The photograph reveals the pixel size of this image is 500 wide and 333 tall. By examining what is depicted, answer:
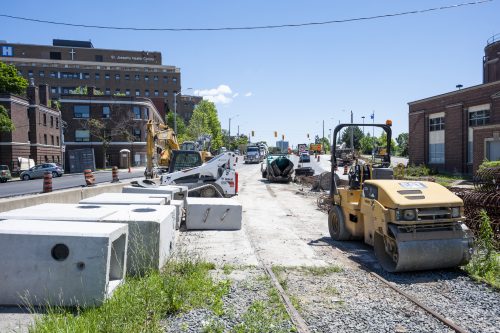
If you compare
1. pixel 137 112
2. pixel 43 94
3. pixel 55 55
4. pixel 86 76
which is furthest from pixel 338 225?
pixel 55 55

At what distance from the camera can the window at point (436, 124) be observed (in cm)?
4034

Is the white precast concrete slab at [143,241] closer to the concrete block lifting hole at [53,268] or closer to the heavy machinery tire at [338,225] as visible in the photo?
the concrete block lifting hole at [53,268]

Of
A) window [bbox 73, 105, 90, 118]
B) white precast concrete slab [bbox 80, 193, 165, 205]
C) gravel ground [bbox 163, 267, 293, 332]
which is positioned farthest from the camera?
window [bbox 73, 105, 90, 118]

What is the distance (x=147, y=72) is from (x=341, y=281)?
10136 cm

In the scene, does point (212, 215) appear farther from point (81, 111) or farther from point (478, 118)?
point (81, 111)

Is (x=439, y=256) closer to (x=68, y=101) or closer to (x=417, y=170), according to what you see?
(x=417, y=170)

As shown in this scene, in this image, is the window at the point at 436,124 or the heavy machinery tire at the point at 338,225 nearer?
the heavy machinery tire at the point at 338,225

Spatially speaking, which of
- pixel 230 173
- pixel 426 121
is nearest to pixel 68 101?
pixel 426 121

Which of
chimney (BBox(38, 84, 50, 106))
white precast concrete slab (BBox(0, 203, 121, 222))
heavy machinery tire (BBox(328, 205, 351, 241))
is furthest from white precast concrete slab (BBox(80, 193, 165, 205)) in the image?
chimney (BBox(38, 84, 50, 106))

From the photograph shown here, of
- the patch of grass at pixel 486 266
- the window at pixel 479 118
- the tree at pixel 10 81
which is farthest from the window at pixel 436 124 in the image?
the tree at pixel 10 81

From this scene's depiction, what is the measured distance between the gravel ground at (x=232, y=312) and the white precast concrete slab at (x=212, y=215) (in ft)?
14.8

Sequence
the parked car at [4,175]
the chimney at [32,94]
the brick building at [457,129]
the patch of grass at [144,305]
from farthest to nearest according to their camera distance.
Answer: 1. the chimney at [32,94]
2. the parked car at [4,175]
3. the brick building at [457,129]
4. the patch of grass at [144,305]

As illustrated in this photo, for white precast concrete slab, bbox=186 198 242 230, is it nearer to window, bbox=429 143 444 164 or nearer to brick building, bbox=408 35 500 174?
brick building, bbox=408 35 500 174

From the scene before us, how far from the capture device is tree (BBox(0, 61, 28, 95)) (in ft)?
188
